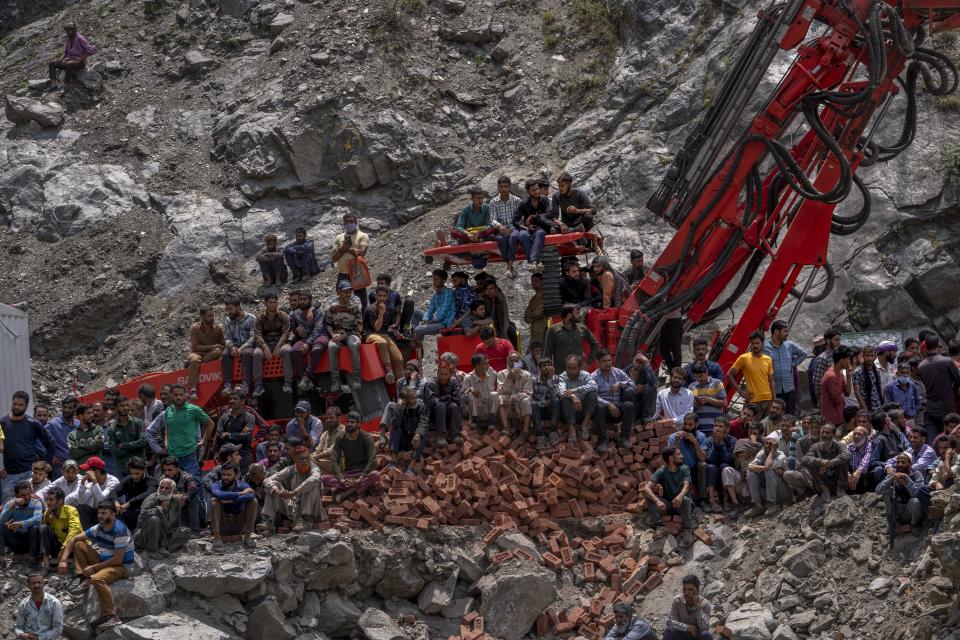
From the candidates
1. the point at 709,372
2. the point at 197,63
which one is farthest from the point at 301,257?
the point at 709,372

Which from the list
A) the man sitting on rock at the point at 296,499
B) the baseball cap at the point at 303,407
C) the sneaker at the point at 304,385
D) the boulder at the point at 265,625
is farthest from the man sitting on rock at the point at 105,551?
the sneaker at the point at 304,385

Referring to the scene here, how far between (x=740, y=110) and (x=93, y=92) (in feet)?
58.4

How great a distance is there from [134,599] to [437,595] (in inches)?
140

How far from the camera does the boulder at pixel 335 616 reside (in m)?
15.8

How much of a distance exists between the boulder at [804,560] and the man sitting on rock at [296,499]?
5420mm

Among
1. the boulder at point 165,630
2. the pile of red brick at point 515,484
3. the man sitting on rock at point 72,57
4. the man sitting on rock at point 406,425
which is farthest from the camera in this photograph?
the man sitting on rock at point 72,57

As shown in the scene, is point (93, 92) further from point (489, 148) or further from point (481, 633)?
point (481, 633)

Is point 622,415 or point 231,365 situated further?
point 231,365

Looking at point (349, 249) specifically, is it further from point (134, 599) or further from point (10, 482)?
point (134, 599)

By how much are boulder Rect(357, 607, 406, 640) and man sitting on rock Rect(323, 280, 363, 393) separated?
334cm

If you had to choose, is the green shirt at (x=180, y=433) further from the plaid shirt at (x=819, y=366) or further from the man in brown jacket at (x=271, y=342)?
the plaid shirt at (x=819, y=366)

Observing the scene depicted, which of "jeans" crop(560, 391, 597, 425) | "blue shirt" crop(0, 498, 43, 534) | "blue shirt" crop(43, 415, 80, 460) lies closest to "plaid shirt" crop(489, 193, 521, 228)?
"jeans" crop(560, 391, 597, 425)

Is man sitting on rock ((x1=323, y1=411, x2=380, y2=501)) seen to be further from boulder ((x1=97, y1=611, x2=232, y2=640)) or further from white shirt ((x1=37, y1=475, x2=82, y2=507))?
white shirt ((x1=37, y1=475, x2=82, y2=507))

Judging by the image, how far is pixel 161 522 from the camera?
15312mm
